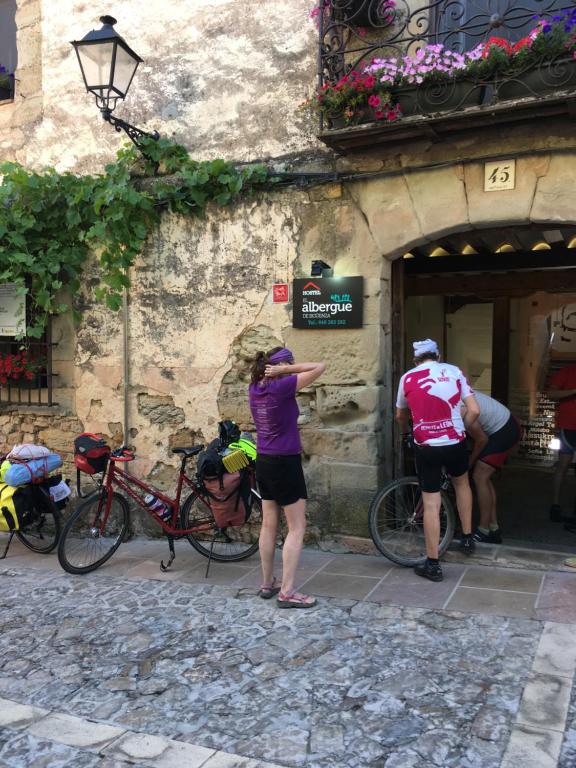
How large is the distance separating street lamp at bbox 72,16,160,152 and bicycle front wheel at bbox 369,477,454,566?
361cm

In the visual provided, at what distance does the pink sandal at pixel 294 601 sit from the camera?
423 cm

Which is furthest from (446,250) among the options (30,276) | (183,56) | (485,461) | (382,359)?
(30,276)

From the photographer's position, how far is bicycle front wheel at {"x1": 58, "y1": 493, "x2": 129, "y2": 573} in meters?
5.08

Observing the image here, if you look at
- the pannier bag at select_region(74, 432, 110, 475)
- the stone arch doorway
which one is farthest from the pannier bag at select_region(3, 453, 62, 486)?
the stone arch doorway

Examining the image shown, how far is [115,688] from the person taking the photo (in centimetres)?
337

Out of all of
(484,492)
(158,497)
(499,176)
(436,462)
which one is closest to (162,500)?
(158,497)

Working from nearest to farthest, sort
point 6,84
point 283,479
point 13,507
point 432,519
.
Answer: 1. point 283,479
2. point 432,519
3. point 13,507
4. point 6,84

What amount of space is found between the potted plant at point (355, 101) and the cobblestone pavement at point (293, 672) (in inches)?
127

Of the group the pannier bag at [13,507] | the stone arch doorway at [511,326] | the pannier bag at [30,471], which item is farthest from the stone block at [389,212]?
the pannier bag at [13,507]

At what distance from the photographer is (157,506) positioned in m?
5.22

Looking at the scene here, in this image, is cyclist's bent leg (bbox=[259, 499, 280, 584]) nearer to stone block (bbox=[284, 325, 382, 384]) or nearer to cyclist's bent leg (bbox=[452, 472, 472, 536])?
cyclist's bent leg (bbox=[452, 472, 472, 536])

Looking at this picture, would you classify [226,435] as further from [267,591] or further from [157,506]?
[267,591]

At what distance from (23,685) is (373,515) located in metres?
2.51

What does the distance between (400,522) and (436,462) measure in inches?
26.6
